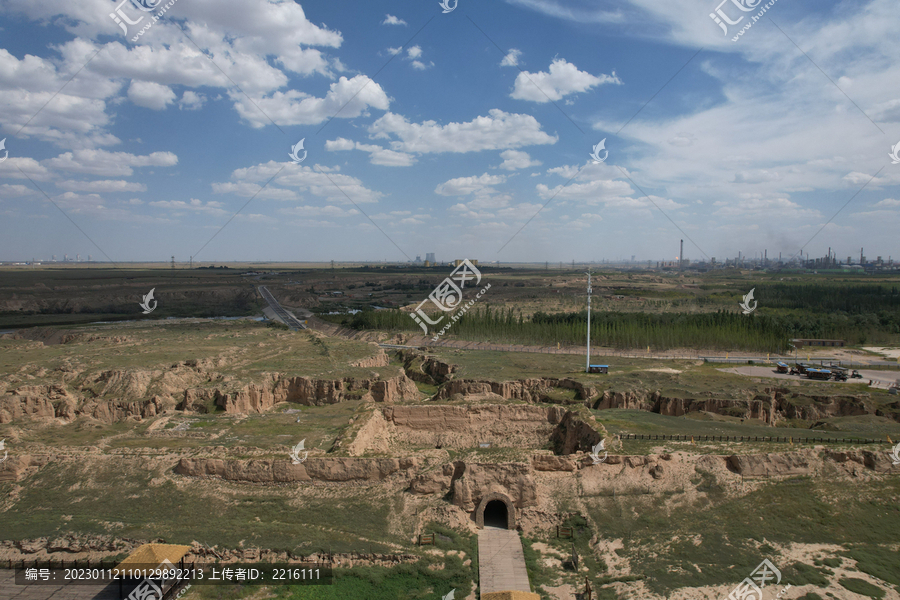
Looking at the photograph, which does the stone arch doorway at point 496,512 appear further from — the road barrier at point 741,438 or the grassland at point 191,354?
the grassland at point 191,354

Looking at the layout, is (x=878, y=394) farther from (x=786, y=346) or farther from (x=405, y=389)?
(x=405, y=389)

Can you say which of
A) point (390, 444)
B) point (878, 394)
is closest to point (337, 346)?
point (390, 444)

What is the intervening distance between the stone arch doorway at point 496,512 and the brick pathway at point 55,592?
620 inches

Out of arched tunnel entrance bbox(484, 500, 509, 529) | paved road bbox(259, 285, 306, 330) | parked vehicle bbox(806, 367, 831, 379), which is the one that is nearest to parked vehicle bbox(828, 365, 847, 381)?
parked vehicle bbox(806, 367, 831, 379)

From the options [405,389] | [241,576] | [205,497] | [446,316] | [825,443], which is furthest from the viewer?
[446,316]

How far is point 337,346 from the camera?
63312 mm

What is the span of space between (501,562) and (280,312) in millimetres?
117177

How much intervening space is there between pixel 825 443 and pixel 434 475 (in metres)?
23.3

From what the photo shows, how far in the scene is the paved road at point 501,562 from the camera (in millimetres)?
20109

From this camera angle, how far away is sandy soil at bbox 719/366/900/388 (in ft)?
178

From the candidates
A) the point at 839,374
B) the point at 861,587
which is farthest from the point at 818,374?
the point at 861,587

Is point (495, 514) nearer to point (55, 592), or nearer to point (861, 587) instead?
point (861, 587)

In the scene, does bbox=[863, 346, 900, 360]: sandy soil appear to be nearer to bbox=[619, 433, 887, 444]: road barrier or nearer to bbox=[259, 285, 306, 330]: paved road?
bbox=[619, 433, 887, 444]: road barrier

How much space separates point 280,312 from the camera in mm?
128125
